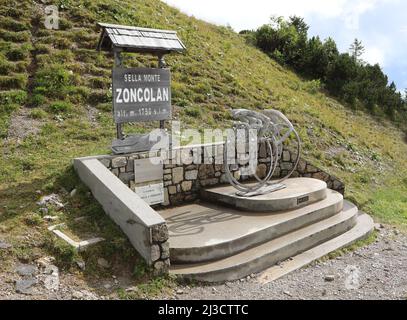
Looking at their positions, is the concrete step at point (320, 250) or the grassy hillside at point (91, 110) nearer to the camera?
the concrete step at point (320, 250)

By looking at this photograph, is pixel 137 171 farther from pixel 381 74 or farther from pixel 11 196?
pixel 381 74

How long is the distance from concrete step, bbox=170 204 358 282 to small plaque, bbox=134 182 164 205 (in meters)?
2.07

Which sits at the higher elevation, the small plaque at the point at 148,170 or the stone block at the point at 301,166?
the small plaque at the point at 148,170

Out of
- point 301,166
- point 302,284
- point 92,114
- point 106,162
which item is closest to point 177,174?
point 106,162

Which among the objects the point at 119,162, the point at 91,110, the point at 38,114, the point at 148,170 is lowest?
the point at 148,170

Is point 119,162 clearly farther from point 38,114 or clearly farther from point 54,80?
point 54,80

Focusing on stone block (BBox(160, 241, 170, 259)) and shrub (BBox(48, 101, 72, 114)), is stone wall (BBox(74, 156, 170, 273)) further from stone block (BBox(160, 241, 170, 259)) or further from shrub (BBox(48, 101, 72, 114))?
shrub (BBox(48, 101, 72, 114))

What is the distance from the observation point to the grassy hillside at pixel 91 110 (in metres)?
6.13

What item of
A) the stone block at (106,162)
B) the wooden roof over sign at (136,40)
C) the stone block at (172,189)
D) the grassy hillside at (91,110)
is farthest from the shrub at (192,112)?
the stone block at (106,162)

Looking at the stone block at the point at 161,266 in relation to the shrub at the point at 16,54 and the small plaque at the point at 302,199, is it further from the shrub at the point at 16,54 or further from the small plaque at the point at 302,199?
the shrub at the point at 16,54

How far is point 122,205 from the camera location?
536 centimetres

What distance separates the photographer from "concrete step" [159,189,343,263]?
539 cm

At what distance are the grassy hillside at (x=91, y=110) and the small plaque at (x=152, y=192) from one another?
45.4 inches

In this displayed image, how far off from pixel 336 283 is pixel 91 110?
A: 7645mm
